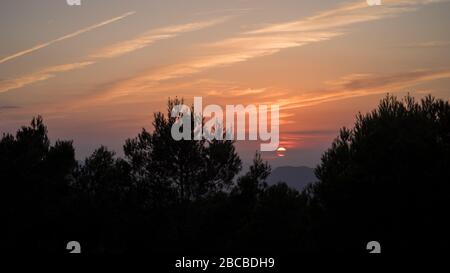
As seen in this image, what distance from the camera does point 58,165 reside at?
52719mm

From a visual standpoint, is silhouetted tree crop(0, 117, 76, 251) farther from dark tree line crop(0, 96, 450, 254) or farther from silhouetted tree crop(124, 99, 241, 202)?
silhouetted tree crop(124, 99, 241, 202)

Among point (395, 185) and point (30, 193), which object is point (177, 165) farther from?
point (395, 185)

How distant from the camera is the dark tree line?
98.4 feet

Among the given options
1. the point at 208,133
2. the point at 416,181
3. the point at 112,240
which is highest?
the point at 208,133

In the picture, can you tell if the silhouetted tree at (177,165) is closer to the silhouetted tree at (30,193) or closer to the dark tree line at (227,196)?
the dark tree line at (227,196)

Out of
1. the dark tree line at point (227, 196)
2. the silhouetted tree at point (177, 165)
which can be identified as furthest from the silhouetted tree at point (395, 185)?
the silhouetted tree at point (177, 165)

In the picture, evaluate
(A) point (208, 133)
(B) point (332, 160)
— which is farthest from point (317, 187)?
(A) point (208, 133)

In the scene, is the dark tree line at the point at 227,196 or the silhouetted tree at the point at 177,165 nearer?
the dark tree line at the point at 227,196

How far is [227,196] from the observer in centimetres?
4388

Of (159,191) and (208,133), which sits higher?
(208,133)

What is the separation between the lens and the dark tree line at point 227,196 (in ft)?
98.4

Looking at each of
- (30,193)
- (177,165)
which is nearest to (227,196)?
(177,165)

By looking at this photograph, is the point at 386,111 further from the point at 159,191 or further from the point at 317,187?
the point at 159,191
